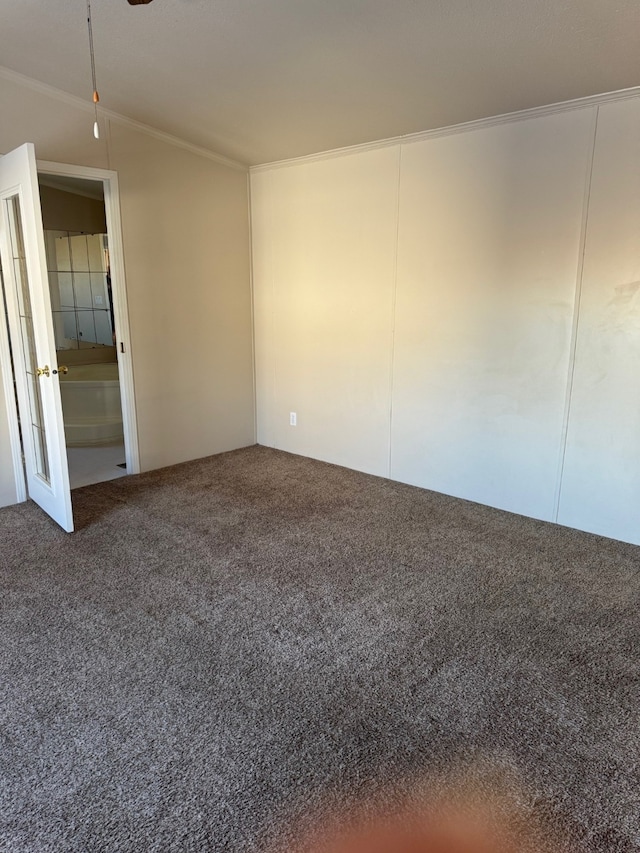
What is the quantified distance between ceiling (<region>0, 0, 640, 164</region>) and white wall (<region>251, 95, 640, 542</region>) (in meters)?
0.33

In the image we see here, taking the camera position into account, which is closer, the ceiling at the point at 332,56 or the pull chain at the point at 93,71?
the ceiling at the point at 332,56

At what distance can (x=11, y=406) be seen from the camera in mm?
3760

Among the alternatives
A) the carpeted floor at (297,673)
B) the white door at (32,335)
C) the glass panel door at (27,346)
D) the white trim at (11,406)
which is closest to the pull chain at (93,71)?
the white door at (32,335)

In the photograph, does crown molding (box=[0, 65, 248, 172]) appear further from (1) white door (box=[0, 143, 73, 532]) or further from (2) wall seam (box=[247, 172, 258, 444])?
(1) white door (box=[0, 143, 73, 532])

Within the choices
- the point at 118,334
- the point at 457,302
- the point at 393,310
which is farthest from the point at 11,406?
the point at 457,302

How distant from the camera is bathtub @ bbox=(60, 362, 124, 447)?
550 cm

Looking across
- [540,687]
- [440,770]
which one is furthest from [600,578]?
[440,770]

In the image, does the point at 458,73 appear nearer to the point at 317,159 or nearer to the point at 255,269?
the point at 317,159

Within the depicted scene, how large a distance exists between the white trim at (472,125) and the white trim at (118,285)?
141cm

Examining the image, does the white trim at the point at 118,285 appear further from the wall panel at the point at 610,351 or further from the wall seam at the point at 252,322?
the wall panel at the point at 610,351

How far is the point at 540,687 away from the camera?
2.07 m

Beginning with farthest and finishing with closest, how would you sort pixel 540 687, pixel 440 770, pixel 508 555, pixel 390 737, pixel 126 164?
pixel 126 164 < pixel 508 555 < pixel 540 687 < pixel 390 737 < pixel 440 770

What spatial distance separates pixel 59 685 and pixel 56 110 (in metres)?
3.53

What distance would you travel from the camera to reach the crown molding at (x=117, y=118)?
3.43 m
